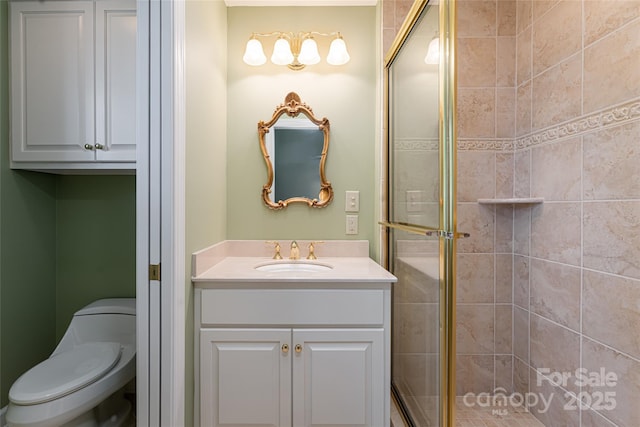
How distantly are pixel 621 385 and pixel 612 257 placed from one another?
0.50 meters

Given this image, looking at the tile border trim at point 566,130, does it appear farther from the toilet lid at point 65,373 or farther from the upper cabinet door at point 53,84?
the toilet lid at point 65,373

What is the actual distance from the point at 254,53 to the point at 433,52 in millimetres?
1141

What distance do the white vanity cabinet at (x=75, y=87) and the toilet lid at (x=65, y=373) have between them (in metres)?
0.91

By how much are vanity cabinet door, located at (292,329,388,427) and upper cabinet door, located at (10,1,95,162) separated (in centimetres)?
147

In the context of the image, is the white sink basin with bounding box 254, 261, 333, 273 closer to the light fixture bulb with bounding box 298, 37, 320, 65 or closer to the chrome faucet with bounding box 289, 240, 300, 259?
the chrome faucet with bounding box 289, 240, 300, 259

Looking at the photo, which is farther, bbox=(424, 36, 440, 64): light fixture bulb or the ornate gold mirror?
the ornate gold mirror

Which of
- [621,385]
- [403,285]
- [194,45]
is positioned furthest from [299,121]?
[621,385]

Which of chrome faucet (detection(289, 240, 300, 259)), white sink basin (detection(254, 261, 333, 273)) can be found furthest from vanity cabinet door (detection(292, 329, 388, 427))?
chrome faucet (detection(289, 240, 300, 259))

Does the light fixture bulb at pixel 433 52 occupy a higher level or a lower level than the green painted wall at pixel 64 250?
higher

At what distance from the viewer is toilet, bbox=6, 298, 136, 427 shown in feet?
4.02

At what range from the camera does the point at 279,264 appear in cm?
188

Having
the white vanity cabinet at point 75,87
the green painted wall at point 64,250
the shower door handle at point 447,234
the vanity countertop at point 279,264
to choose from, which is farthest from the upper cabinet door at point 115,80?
the shower door handle at point 447,234

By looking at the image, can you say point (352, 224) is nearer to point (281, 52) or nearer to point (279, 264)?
point (279, 264)

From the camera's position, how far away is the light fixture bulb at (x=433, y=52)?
116 centimetres
